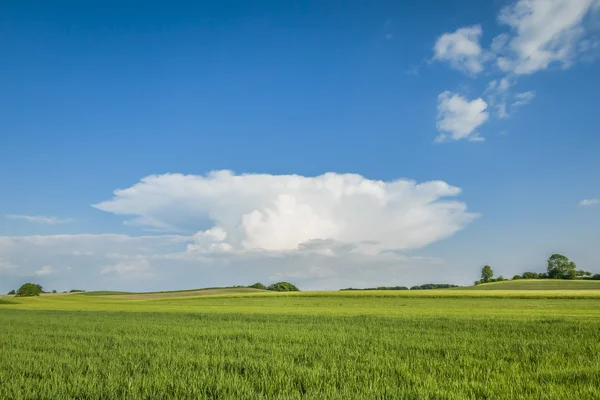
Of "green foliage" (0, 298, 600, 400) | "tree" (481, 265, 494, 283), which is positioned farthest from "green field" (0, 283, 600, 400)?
"tree" (481, 265, 494, 283)

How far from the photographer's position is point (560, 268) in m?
139

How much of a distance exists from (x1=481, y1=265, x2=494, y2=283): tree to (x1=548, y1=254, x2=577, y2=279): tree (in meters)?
22.9

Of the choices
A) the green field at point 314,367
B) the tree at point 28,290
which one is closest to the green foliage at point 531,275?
the green field at point 314,367

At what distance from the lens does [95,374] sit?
29.8 ft

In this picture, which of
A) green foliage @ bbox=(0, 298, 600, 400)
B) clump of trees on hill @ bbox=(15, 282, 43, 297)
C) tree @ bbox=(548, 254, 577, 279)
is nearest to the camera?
green foliage @ bbox=(0, 298, 600, 400)

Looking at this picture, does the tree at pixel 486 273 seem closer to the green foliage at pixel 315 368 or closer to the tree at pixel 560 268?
the tree at pixel 560 268

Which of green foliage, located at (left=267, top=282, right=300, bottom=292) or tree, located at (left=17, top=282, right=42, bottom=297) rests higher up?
tree, located at (left=17, top=282, right=42, bottom=297)

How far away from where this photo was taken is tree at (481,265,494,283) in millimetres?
160500

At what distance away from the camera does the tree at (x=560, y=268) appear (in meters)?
137

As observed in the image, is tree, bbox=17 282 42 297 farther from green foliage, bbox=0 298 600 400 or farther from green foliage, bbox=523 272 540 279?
green foliage, bbox=523 272 540 279

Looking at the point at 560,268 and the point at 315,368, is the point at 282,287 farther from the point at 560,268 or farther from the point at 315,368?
the point at 315,368

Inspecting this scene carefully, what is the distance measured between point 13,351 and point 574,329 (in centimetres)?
2128

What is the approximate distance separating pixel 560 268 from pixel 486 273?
27.6 metres

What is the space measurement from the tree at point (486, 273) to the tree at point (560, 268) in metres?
22.9
